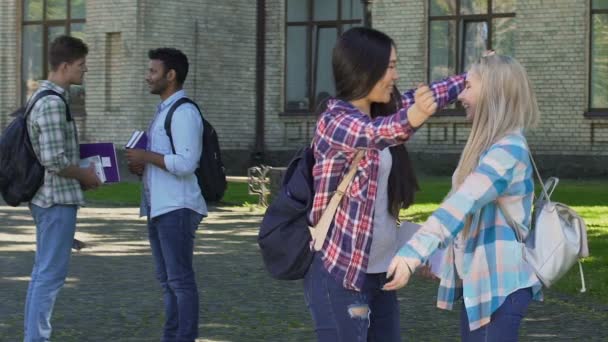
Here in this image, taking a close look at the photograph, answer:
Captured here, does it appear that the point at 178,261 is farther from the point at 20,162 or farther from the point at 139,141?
the point at 20,162

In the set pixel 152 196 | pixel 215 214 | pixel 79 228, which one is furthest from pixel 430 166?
pixel 152 196

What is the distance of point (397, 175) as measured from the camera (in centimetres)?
490

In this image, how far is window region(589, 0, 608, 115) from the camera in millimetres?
25594

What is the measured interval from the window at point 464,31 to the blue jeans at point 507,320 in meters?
21.9

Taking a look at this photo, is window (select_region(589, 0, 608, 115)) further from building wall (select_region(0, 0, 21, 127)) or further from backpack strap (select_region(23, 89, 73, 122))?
backpack strap (select_region(23, 89, 73, 122))

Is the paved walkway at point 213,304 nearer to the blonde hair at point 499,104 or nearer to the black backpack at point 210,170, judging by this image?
the black backpack at point 210,170

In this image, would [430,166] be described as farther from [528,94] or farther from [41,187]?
[528,94]

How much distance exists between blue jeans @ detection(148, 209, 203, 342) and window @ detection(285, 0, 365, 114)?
2158 centimetres

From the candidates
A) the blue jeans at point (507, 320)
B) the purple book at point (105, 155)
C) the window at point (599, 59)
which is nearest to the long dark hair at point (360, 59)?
the blue jeans at point (507, 320)

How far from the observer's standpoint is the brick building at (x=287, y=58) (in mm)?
25766

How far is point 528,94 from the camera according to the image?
470 centimetres

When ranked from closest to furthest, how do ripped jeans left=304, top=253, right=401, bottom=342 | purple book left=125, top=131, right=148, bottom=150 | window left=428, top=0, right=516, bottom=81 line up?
1. ripped jeans left=304, top=253, right=401, bottom=342
2. purple book left=125, top=131, right=148, bottom=150
3. window left=428, top=0, right=516, bottom=81

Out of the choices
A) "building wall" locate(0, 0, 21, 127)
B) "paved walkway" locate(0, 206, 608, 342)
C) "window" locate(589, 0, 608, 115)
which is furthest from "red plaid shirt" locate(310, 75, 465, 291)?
"building wall" locate(0, 0, 21, 127)

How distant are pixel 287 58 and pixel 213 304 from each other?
65.6 ft
